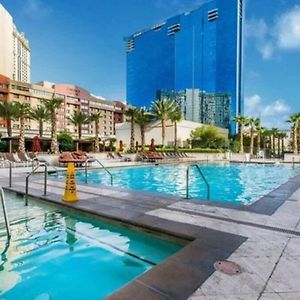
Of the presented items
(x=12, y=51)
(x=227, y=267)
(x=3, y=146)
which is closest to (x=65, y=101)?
(x=12, y=51)

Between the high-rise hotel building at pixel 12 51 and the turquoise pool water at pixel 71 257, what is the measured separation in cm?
10132

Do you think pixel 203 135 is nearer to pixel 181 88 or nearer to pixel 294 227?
pixel 181 88

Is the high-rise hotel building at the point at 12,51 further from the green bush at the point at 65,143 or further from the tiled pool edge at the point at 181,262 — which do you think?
the tiled pool edge at the point at 181,262

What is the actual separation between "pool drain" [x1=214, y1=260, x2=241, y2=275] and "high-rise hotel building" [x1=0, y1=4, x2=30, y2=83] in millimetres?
103967

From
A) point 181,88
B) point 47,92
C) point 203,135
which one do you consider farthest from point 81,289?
point 47,92

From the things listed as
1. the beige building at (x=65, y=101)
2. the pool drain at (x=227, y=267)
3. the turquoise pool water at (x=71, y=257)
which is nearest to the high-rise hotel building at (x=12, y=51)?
the beige building at (x=65, y=101)

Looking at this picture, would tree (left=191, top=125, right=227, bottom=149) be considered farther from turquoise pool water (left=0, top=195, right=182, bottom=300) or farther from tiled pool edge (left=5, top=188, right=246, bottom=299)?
tiled pool edge (left=5, top=188, right=246, bottom=299)

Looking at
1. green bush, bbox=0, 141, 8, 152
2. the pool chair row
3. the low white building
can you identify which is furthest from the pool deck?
the low white building

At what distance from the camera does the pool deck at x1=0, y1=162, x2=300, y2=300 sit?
2758 millimetres

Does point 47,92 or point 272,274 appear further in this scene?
point 47,92

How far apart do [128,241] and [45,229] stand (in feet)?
5.74

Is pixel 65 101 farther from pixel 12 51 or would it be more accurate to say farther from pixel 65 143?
pixel 65 143

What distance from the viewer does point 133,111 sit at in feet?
133

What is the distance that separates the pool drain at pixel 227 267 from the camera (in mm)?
3153
